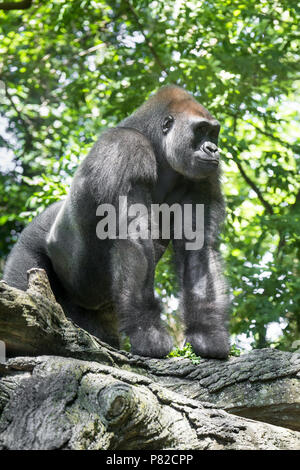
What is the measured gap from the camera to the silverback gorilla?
167 inches

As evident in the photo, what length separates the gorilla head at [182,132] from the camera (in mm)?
4742

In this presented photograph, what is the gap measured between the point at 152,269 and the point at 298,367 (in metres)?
1.22

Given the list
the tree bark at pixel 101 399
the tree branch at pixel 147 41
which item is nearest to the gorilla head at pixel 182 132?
the tree bark at pixel 101 399

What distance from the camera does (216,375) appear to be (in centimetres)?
384

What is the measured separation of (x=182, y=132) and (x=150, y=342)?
5.63ft

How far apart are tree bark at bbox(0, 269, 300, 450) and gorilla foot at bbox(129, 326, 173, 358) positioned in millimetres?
311

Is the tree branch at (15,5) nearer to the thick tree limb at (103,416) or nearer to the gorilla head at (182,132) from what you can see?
the gorilla head at (182,132)

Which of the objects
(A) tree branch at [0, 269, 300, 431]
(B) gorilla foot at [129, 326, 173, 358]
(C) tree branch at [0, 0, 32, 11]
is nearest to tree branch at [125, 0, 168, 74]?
(C) tree branch at [0, 0, 32, 11]

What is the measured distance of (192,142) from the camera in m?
4.81

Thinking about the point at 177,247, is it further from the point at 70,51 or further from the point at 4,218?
the point at 70,51

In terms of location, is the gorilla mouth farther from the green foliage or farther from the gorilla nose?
the green foliage

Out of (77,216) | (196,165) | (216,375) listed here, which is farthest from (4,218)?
(216,375)

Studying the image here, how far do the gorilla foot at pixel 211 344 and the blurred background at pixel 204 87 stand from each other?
53.8 inches

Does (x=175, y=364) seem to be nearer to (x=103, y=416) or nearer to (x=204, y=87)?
(x=103, y=416)
